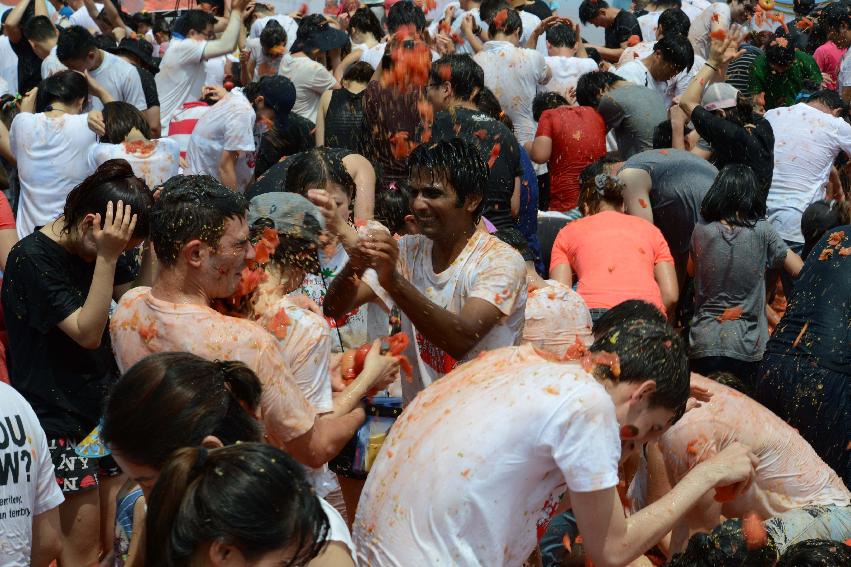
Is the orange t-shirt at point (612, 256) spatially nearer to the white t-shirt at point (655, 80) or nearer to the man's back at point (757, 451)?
the man's back at point (757, 451)

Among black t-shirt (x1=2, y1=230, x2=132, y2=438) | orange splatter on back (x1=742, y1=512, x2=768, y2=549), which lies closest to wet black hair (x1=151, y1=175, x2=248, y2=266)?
black t-shirt (x1=2, y1=230, x2=132, y2=438)

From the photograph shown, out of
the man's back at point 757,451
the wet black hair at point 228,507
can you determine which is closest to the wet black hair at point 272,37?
the man's back at point 757,451

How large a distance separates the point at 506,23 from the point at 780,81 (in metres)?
2.97

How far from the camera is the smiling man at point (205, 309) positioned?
3.09 metres

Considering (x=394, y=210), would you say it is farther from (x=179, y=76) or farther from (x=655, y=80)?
(x=655, y=80)

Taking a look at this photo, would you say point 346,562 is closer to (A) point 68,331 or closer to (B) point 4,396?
(B) point 4,396

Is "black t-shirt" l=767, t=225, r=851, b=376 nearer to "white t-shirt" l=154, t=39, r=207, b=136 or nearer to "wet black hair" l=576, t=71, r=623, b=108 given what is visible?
"wet black hair" l=576, t=71, r=623, b=108

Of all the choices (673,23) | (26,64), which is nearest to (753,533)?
(673,23)

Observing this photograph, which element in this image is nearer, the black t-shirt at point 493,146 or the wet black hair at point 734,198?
the black t-shirt at point 493,146

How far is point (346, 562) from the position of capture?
2.41 meters

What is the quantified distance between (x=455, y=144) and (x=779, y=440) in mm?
1749

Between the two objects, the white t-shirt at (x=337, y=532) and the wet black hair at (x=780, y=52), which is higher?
the white t-shirt at (x=337, y=532)

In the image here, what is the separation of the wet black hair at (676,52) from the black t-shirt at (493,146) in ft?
10.2

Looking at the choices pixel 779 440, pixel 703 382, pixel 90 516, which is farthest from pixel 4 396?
pixel 779 440
